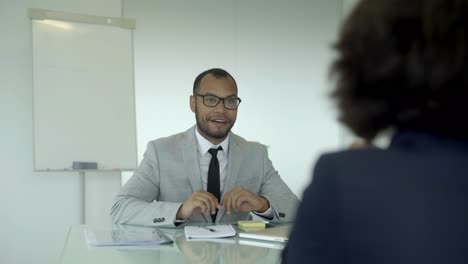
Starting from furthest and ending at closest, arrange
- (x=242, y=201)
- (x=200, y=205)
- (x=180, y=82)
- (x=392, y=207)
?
1. (x=180, y=82)
2. (x=242, y=201)
3. (x=200, y=205)
4. (x=392, y=207)

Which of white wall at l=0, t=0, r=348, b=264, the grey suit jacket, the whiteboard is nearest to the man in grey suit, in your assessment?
the grey suit jacket

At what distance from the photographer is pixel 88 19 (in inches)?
145

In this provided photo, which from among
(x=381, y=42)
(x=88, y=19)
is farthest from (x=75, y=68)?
(x=381, y=42)

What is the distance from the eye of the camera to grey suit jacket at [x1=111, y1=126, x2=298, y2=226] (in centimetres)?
227

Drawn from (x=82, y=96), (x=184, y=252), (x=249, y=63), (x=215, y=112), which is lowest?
(x=184, y=252)

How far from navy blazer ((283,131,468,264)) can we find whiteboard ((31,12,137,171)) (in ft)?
10.9

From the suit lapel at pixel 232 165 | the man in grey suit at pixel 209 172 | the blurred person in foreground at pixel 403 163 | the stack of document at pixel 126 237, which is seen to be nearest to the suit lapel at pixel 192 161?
the man in grey suit at pixel 209 172

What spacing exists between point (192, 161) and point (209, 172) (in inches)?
4.3

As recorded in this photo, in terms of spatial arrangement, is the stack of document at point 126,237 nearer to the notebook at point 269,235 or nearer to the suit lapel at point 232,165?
the notebook at point 269,235

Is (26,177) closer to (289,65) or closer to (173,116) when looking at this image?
(173,116)

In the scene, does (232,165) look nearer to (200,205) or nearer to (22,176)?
(200,205)

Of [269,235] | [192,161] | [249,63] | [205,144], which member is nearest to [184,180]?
[192,161]

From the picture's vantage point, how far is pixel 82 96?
366 centimetres

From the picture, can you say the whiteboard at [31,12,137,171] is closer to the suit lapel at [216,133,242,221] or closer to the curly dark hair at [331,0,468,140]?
the suit lapel at [216,133,242,221]
